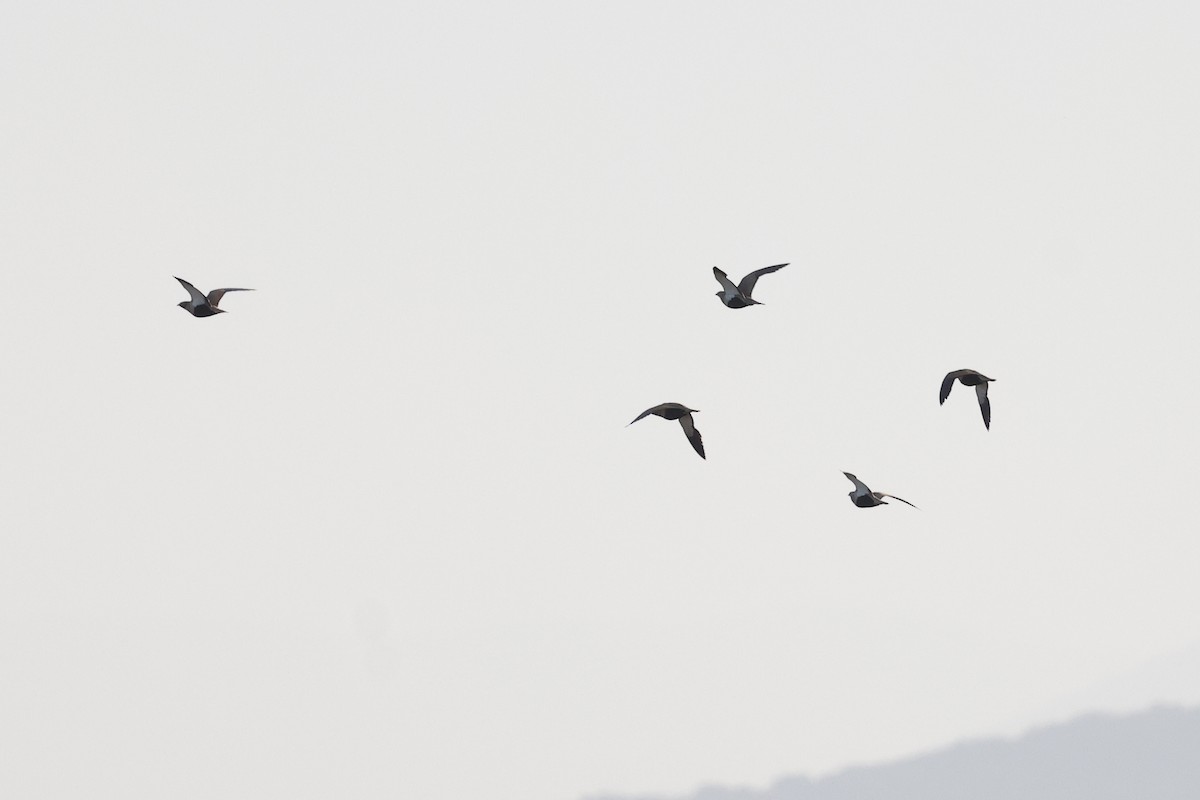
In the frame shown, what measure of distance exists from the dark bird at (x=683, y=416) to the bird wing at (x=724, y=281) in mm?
3514

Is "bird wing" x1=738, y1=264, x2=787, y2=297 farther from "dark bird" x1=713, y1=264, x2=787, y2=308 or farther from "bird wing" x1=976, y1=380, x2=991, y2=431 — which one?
"bird wing" x1=976, y1=380, x2=991, y2=431

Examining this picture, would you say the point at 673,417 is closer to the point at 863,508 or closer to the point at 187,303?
the point at 863,508

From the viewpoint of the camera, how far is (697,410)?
186 ft

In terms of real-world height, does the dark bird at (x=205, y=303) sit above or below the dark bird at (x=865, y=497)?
above

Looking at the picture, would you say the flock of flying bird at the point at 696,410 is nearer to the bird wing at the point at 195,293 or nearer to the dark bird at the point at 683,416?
the dark bird at the point at 683,416

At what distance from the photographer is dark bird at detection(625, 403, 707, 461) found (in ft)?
186

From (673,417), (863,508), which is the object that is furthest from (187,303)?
(863,508)

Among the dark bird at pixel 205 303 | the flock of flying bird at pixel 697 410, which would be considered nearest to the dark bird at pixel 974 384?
the flock of flying bird at pixel 697 410

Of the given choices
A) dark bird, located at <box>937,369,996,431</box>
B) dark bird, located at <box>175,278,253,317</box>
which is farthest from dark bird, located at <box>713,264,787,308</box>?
dark bird, located at <box>175,278,253,317</box>

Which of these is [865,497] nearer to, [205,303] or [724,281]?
[724,281]

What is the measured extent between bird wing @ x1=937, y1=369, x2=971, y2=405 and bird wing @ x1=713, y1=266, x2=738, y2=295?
6.03 meters

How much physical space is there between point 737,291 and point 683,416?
3644 millimetres

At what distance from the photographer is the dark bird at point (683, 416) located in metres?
56.8

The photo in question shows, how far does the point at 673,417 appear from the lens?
57594 mm
